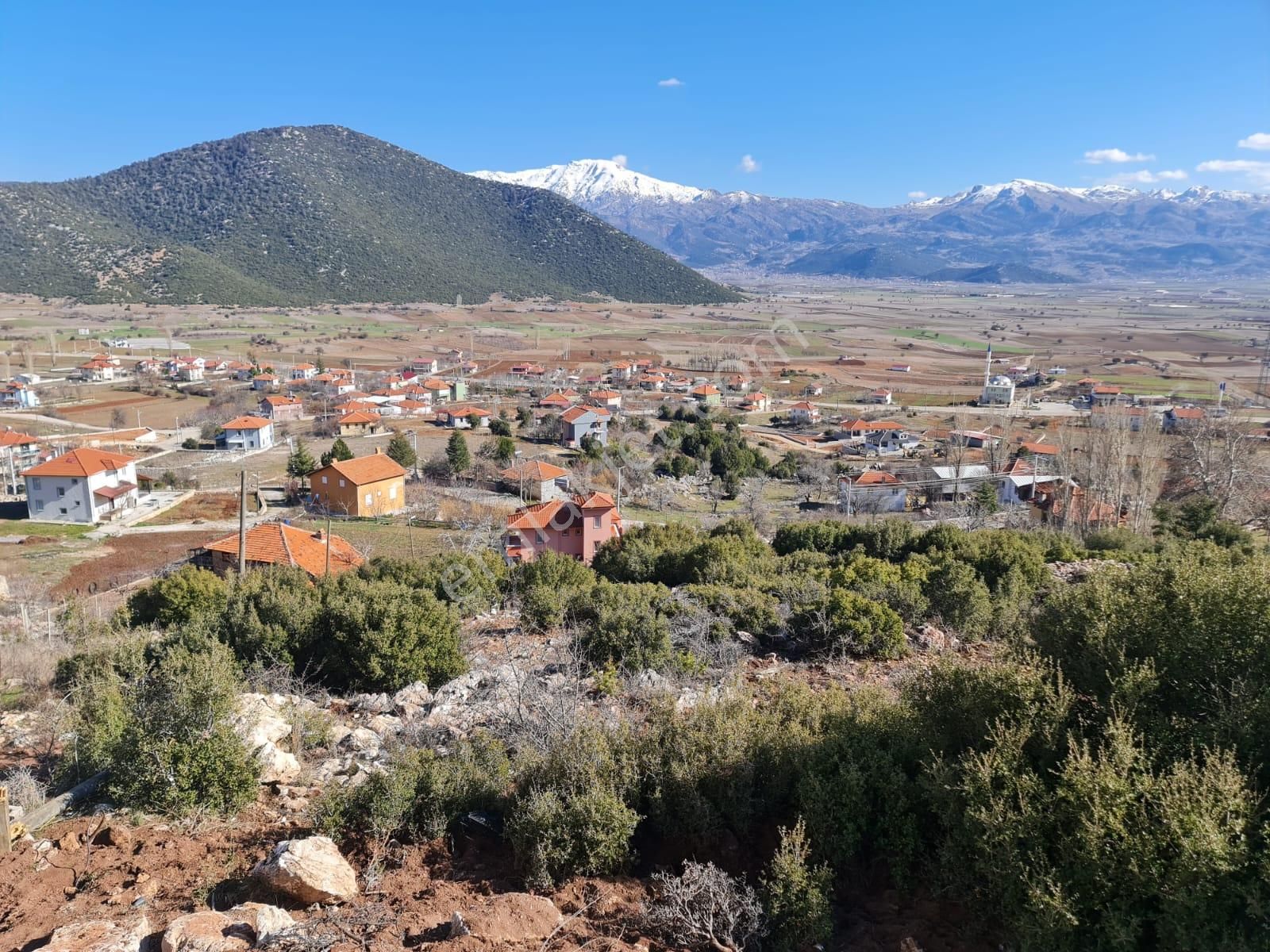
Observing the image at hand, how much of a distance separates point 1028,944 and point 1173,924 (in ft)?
2.18

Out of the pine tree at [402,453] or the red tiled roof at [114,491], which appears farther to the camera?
the pine tree at [402,453]

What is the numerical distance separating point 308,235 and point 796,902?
14027 cm

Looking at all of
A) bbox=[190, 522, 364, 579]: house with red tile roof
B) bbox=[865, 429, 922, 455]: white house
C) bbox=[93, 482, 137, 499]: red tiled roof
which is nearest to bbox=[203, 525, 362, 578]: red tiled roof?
bbox=[190, 522, 364, 579]: house with red tile roof

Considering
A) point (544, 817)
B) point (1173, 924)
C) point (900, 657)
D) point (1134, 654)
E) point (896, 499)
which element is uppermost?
point (1134, 654)

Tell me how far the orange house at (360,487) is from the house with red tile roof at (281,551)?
9914mm

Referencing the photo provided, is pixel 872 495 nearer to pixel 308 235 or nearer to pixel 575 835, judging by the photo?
pixel 575 835

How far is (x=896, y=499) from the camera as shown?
1468 inches

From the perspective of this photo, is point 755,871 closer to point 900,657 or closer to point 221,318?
point 900,657

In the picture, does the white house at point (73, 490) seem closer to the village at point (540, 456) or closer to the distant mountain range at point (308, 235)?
the village at point (540, 456)

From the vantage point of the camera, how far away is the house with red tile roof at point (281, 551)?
20.5m

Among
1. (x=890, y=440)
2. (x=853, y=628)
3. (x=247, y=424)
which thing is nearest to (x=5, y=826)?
(x=853, y=628)

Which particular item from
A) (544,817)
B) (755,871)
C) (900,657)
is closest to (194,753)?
(544,817)

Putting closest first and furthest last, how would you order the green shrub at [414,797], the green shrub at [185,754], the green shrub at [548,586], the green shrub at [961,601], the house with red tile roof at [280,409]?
the green shrub at [414,797] < the green shrub at [185,754] < the green shrub at [961,601] < the green shrub at [548,586] < the house with red tile roof at [280,409]

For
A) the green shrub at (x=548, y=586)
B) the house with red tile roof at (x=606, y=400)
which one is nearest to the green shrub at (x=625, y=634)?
the green shrub at (x=548, y=586)
